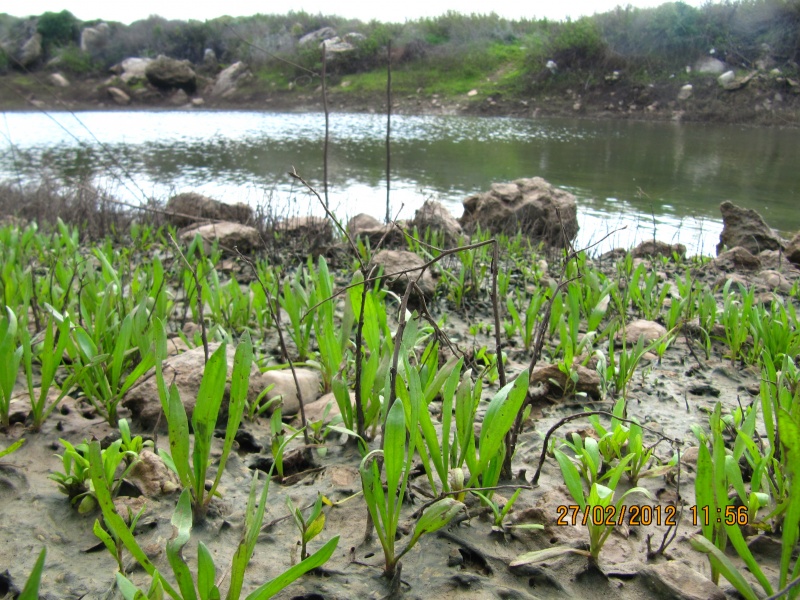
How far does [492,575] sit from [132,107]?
37.5m

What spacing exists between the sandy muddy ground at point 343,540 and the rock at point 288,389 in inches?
10.0

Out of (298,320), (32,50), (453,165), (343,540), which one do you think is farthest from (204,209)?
(32,50)

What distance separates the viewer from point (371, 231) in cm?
534

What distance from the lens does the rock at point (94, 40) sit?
1565 inches

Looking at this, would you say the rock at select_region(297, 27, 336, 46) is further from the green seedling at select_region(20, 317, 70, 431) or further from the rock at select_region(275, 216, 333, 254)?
the green seedling at select_region(20, 317, 70, 431)

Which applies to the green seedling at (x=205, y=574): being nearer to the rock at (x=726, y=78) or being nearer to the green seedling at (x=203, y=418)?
the green seedling at (x=203, y=418)

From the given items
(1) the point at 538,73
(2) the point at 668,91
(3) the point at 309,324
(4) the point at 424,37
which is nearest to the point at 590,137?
(2) the point at 668,91

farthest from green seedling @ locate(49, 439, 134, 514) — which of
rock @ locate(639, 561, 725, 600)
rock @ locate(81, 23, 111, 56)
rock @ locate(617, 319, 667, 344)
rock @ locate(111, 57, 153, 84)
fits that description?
rock @ locate(81, 23, 111, 56)

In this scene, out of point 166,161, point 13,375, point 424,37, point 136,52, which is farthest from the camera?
point 136,52

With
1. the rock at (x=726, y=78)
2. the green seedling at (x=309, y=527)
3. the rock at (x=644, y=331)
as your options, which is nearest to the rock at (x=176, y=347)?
the green seedling at (x=309, y=527)

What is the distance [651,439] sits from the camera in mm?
1907

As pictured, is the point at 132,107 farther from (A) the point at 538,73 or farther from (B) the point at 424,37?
(A) the point at 538,73

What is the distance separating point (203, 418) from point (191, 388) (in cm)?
51

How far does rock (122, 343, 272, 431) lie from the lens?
6.11ft
